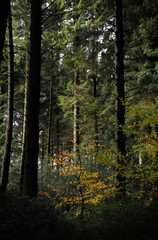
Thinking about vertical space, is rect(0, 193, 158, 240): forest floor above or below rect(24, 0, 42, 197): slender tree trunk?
below

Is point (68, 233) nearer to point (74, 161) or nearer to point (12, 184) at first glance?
point (74, 161)

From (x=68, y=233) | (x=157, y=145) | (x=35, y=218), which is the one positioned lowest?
(x=68, y=233)

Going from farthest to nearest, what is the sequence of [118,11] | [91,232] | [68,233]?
[118,11]
[91,232]
[68,233]

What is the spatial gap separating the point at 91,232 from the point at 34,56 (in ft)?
15.5

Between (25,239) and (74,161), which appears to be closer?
(25,239)

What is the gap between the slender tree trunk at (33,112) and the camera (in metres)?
4.77

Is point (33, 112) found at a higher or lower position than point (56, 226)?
higher

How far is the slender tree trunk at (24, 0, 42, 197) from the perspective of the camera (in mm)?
4770

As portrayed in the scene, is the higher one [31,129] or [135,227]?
[31,129]

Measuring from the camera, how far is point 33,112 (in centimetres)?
493

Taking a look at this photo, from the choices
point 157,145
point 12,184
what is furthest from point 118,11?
point 12,184

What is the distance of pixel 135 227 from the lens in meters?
3.64

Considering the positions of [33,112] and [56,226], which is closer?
[56,226]

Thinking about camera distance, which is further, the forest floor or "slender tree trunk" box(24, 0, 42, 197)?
"slender tree trunk" box(24, 0, 42, 197)
